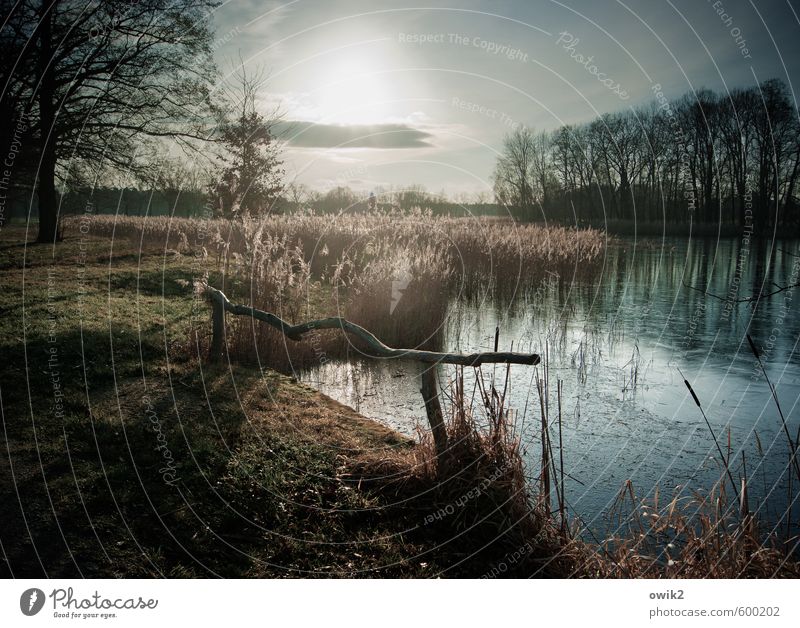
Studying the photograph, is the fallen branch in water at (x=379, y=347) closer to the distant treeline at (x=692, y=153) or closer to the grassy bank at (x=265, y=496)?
the grassy bank at (x=265, y=496)

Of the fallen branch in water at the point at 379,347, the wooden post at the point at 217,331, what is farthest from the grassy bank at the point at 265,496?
the wooden post at the point at 217,331

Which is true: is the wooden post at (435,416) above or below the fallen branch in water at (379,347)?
below

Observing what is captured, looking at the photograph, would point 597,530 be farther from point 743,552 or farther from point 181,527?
point 181,527

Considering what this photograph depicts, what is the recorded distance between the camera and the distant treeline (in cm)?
598

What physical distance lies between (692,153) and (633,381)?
19.9 ft

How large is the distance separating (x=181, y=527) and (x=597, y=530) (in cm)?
259

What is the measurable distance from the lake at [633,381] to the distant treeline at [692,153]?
40.0 inches

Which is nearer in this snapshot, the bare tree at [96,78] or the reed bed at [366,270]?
the bare tree at [96,78]

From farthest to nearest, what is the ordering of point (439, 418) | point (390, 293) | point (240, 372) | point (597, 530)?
point (390, 293) → point (240, 372) → point (439, 418) → point (597, 530)

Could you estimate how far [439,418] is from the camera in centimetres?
404

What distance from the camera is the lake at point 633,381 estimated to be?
4441 mm

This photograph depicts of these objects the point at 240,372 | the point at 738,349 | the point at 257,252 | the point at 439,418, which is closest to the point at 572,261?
the point at 738,349

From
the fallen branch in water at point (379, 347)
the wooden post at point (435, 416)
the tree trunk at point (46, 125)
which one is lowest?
the wooden post at point (435, 416)

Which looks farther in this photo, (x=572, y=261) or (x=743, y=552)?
(x=572, y=261)
